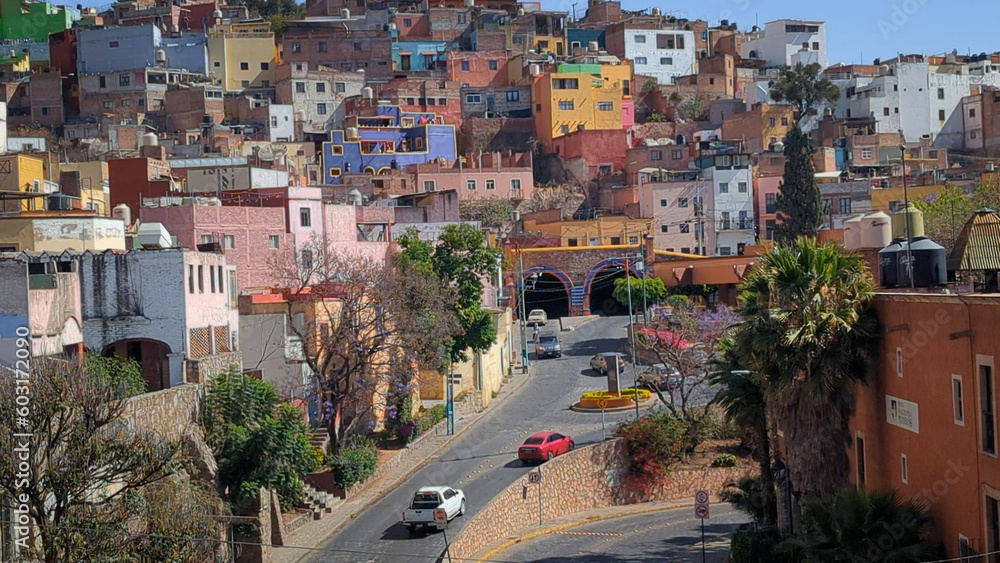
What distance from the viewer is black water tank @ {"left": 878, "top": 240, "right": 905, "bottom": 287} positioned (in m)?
27.5

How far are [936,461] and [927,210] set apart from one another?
140 feet

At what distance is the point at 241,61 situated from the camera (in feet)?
353

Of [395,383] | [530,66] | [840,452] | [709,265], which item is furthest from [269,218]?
[530,66]

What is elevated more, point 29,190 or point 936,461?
point 29,190

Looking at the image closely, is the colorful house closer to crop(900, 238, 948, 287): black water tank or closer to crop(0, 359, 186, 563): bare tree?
crop(0, 359, 186, 563): bare tree

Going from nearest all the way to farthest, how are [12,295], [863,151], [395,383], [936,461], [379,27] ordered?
[936,461]
[12,295]
[395,383]
[863,151]
[379,27]

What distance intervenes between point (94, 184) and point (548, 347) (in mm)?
22357

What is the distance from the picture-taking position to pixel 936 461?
22844 mm

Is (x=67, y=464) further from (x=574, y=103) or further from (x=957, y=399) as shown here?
(x=574, y=103)

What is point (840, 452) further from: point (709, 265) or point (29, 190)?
point (709, 265)

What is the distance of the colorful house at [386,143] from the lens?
297 feet

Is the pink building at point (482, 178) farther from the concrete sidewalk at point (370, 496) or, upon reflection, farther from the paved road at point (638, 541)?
the paved road at point (638, 541)

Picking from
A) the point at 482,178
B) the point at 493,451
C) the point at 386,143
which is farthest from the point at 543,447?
the point at 386,143

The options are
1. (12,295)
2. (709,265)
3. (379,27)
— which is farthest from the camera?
(379,27)
